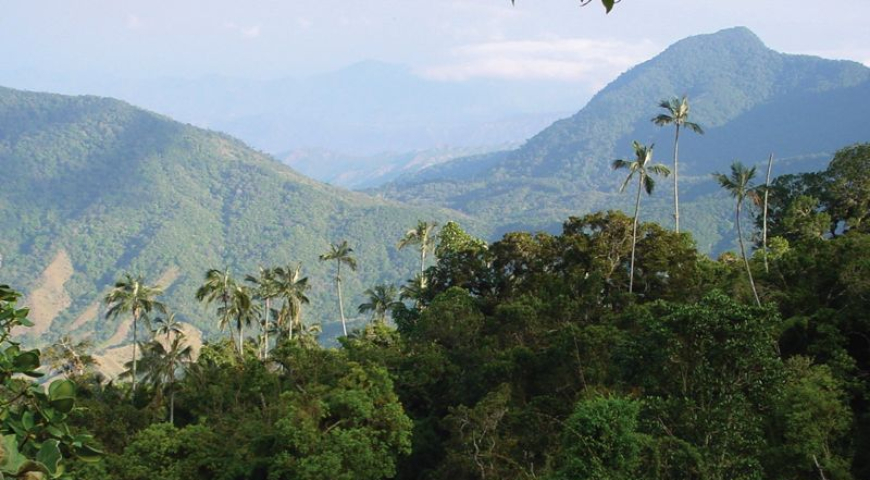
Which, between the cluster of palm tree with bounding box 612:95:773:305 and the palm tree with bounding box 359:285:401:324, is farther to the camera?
the palm tree with bounding box 359:285:401:324

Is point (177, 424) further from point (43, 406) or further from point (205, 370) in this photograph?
point (43, 406)

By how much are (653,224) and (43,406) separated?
161 feet

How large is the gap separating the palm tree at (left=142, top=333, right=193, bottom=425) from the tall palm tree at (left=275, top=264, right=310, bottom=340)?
46.3ft

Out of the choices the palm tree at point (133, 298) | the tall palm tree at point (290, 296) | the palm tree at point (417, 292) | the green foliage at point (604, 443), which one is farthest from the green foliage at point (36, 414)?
the tall palm tree at point (290, 296)

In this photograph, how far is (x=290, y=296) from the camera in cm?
6438

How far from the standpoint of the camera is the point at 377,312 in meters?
77.8

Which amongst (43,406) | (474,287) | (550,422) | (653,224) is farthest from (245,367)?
(43,406)

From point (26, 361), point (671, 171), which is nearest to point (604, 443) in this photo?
point (26, 361)

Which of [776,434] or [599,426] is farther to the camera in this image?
[776,434]

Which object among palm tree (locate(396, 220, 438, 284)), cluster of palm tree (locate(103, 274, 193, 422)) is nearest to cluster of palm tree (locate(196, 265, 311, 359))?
cluster of palm tree (locate(103, 274, 193, 422))

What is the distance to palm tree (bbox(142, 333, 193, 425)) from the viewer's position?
49.2 metres

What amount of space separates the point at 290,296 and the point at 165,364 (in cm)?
1620

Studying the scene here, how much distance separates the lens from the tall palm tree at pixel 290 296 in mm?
64500

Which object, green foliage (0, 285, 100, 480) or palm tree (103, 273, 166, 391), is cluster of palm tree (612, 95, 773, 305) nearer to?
palm tree (103, 273, 166, 391)
